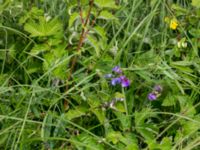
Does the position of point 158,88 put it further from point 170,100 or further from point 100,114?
point 100,114

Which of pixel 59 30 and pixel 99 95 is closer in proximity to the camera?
pixel 99 95

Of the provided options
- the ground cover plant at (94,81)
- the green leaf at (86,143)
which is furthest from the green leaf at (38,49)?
the green leaf at (86,143)

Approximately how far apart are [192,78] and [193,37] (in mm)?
315

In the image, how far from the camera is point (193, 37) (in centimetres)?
243

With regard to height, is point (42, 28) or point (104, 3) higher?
point (104, 3)

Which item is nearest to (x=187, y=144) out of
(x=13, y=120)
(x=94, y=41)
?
(x=94, y=41)

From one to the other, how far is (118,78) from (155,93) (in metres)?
0.17

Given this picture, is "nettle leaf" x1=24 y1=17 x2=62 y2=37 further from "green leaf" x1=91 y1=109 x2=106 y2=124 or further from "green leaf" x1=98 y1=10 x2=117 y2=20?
"green leaf" x1=91 y1=109 x2=106 y2=124

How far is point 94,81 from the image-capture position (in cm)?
217

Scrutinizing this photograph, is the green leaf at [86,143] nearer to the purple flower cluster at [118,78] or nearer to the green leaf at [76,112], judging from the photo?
the green leaf at [76,112]

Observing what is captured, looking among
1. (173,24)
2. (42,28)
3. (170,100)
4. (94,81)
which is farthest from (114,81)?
(173,24)

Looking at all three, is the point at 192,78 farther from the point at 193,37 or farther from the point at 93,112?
the point at 93,112

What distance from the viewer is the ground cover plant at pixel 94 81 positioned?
6.35 feet

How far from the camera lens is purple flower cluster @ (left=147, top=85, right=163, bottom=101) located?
2092 mm
